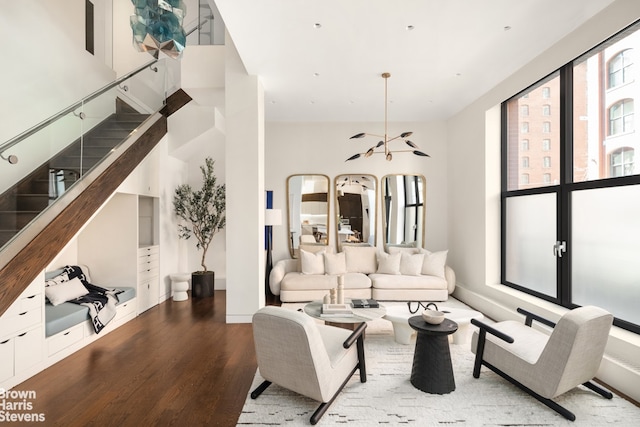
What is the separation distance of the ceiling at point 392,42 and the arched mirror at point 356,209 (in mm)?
1656

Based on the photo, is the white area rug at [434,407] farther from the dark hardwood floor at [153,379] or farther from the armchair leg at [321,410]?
the dark hardwood floor at [153,379]

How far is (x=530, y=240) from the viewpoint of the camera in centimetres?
441

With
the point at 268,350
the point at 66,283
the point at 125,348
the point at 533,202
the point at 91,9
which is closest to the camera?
the point at 268,350

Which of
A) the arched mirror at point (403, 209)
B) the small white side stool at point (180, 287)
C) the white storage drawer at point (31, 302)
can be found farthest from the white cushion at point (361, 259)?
the white storage drawer at point (31, 302)

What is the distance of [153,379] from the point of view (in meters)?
2.94

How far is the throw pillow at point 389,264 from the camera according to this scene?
5.78 metres

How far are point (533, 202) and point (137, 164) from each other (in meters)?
5.23

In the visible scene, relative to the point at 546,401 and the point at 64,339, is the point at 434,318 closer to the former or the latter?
the point at 546,401

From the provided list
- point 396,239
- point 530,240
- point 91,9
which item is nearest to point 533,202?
point 530,240

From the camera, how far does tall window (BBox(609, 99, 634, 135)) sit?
3062 mm

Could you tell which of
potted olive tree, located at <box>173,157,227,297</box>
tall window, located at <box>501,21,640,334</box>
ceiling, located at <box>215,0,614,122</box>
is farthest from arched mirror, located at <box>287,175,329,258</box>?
tall window, located at <box>501,21,640,334</box>

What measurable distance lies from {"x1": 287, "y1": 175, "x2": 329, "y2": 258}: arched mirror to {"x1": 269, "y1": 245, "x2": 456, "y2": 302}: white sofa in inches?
10.6

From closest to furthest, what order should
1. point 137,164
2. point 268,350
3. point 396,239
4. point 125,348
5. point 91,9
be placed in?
1. point 268,350
2. point 125,348
3. point 137,164
4. point 91,9
5. point 396,239

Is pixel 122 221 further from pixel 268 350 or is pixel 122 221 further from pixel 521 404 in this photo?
pixel 521 404
